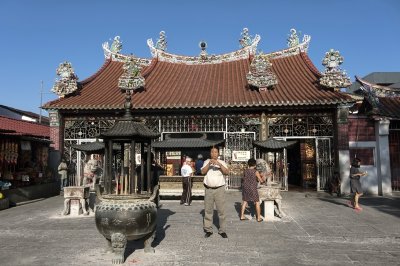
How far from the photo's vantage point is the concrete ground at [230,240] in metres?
4.95

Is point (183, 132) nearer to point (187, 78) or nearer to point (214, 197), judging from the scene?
point (187, 78)

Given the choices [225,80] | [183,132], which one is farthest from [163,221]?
[225,80]

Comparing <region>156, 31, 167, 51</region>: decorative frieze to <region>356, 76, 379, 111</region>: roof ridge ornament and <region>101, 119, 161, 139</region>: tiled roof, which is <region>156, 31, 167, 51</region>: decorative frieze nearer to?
<region>356, 76, 379, 111</region>: roof ridge ornament

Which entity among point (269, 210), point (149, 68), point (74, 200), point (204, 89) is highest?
point (149, 68)

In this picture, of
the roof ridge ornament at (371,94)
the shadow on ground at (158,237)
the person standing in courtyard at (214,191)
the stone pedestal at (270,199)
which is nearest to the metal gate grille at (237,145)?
the roof ridge ornament at (371,94)

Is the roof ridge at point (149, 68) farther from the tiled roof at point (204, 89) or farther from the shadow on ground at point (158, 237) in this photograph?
the shadow on ground at point (158, 237)

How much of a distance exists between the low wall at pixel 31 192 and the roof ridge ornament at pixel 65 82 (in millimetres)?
4085

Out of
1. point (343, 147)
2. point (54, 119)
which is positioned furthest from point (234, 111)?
point (54, 119)

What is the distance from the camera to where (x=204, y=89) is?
15.1m

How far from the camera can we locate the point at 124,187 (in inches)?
229

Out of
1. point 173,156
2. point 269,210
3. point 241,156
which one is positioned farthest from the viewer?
point 173,156

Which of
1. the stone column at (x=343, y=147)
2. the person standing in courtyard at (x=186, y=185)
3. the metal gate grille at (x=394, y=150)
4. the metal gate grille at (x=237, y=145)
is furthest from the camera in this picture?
the metal gate grille at (x=237, y=145)

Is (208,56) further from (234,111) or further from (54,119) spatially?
(54,119)

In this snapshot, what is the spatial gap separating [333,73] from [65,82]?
11.7 metres
